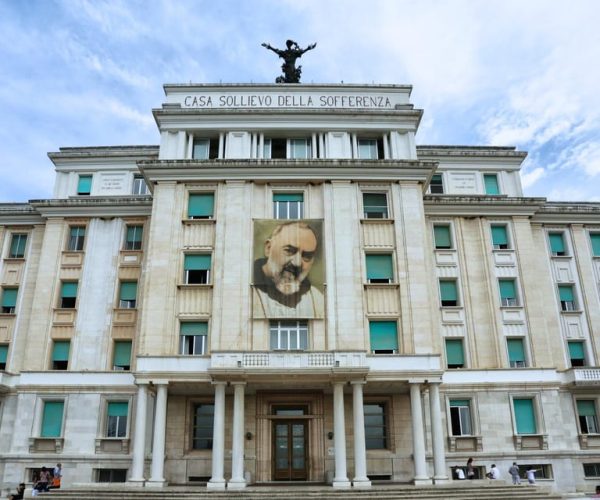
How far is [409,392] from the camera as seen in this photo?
93.7 ft

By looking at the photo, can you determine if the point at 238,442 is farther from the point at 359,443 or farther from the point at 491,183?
the point at 491,183

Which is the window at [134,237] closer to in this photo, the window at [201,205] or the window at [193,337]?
the window at [201,205]

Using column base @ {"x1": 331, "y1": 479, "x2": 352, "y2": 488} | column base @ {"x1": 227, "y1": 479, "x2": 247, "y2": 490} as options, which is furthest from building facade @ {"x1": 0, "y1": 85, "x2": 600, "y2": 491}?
column base @ {"x1": 227, "y1": 479, "x2": 247, "y2": 490}

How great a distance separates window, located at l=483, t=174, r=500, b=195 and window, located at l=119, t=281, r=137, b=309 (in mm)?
22717

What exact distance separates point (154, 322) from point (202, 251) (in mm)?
4478

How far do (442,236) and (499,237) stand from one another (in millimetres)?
3528

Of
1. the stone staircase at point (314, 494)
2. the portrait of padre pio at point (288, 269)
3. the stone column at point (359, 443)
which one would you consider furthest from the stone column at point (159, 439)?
the stone column at point (359, 443)

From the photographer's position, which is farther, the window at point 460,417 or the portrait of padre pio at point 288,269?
the window at point 460,417

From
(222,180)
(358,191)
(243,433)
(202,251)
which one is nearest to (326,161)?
(358,191)

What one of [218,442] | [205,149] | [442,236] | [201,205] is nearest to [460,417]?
[442,236]

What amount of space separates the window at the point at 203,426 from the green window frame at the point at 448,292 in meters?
14.3

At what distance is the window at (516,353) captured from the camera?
31688 millimetres

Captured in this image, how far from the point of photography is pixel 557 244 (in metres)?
35.9

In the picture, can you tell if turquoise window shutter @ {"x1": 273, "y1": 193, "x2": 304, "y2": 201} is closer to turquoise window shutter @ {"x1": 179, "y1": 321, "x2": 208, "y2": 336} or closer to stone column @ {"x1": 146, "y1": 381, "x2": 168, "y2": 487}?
turquoise window shutter @ {"x1": 179, "y1": 321, "x2": 208, "y2": 336}
